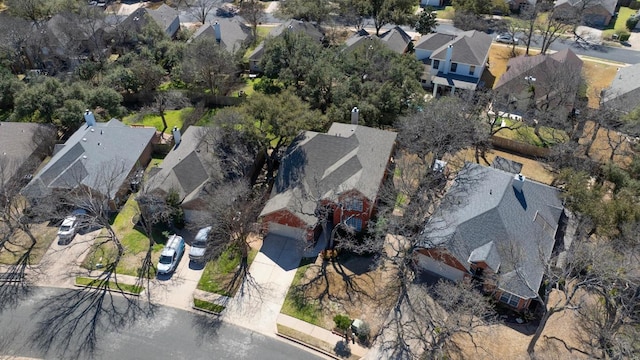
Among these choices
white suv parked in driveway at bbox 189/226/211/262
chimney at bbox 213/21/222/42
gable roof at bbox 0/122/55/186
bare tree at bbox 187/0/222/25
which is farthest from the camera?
bare tree at bbox 187/0/222/25

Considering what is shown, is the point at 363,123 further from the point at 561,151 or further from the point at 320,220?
the point at 561,151

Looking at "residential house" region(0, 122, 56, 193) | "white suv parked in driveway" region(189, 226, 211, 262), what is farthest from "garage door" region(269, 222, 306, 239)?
"residential house" region(0, 122, 56, 193)

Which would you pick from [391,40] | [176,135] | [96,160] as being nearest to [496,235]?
[176,135]

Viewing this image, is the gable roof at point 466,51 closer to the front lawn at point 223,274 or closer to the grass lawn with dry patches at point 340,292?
the grass lawn with dry patches at point 340,292

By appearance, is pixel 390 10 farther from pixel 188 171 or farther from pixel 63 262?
pixel 63 262

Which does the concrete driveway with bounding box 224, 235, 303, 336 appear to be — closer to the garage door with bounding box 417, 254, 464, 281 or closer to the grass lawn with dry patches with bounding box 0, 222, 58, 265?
the garage door with bounding box 417, 254, 464, 281

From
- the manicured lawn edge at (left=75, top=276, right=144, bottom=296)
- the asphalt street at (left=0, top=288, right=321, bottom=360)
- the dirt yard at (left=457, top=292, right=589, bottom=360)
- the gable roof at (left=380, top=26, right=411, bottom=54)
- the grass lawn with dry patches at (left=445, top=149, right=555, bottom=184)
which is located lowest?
the asphalt street at (left=0, top=288, right=321, bottom=360)

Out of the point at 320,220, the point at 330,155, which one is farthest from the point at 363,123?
the point at 320,220

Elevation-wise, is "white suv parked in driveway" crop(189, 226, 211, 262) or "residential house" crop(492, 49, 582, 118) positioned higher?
"residential house" crop(492, 49, 582, 118)
